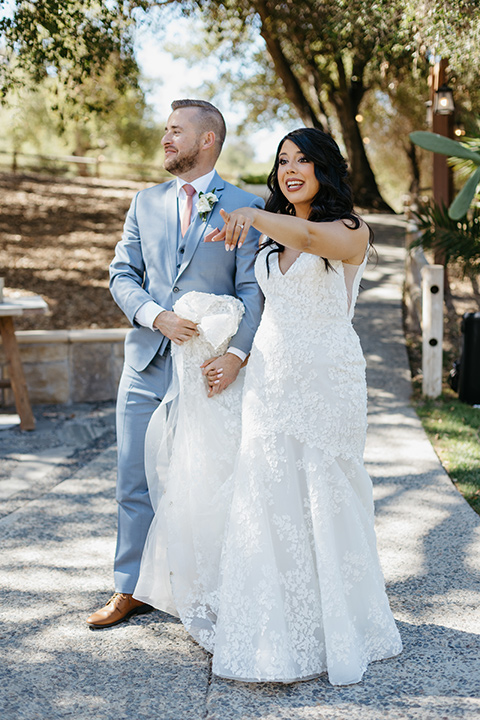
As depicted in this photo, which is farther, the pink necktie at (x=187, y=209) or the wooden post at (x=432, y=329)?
the wooden post at (x=432, y=329)

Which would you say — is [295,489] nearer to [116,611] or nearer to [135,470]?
[135,470]

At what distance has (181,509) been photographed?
3.04 metres

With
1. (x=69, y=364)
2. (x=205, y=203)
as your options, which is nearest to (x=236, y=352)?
(x=205, y=203)

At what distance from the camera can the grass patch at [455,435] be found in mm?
5125

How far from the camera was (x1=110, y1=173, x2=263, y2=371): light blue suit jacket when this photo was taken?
10.4 ft

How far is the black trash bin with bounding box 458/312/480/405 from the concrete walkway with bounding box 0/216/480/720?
1262 millimetres

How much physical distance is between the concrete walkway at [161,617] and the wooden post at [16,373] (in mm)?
323

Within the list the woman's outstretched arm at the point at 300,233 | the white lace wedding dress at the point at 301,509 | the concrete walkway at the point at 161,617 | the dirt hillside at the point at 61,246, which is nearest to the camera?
the woman's outstretched arm at the point at 300,233

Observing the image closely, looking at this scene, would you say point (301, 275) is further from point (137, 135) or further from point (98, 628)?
point (137, 135)

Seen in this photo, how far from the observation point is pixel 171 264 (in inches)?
127

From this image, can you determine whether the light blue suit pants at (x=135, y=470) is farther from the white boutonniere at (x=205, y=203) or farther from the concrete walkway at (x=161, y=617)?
the white boutonniere at (x=205, y=203)

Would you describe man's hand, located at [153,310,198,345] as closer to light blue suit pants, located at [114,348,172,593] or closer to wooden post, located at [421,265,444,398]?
light blue suit pants, located at [114,348,172,593]

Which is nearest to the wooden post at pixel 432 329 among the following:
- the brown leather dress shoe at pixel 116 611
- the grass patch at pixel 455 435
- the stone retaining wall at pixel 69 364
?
the grass patch at pixel 455 435

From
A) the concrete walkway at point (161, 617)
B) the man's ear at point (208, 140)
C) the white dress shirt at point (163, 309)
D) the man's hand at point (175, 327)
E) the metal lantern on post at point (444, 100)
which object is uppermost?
the metal lantern on post at point (444, 100)
